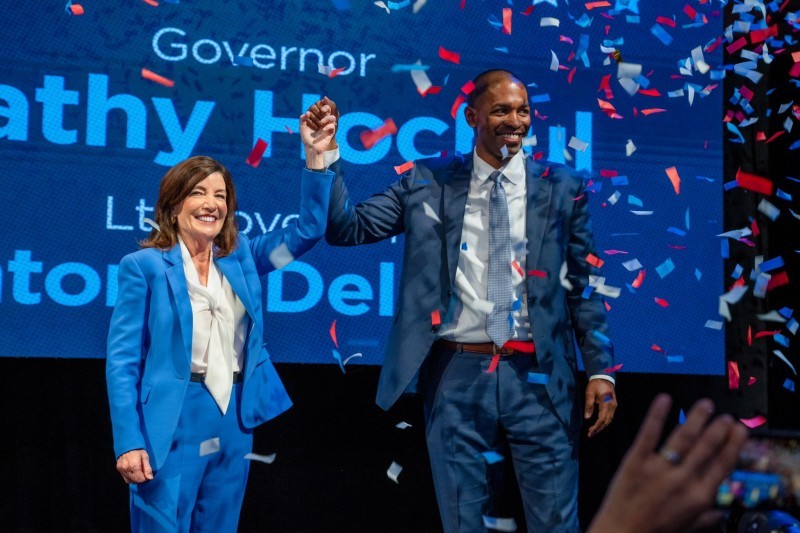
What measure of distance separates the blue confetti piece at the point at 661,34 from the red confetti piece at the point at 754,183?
0.60 m

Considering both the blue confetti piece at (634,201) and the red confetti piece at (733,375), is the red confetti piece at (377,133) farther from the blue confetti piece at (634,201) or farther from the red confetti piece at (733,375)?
the red confetti piece at (733,375)

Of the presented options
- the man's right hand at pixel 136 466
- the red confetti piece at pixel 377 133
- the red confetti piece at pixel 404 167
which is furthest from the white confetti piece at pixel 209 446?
the red confetti piece at pixel 377 133

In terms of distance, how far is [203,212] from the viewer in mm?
2594

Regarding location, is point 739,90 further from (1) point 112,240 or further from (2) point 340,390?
(1) point 112,240

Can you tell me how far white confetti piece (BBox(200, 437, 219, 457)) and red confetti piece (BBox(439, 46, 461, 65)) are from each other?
179 cm

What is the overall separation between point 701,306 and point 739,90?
0.91 meters

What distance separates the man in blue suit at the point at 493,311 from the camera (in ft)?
8.41

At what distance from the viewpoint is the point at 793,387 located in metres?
3.90

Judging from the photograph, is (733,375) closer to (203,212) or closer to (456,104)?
(456,104)

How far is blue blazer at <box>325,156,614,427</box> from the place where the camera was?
2627 millimetres

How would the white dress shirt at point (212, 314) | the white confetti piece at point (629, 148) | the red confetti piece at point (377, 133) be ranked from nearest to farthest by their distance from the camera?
the white dress shirt at point (212, 314) → the red confetti piece at point (377, 133) → the white confetti piece at point (629, 148)

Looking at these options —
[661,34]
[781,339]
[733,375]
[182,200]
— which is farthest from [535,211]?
[781,339]

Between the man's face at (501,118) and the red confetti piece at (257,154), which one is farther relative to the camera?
the red confetti piece at (257,154)

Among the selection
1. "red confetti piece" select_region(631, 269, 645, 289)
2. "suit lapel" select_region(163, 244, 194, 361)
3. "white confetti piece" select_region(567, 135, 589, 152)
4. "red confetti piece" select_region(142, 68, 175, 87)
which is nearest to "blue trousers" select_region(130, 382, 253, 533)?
"suit lapel" select_region(163, 244, 194, 361)
